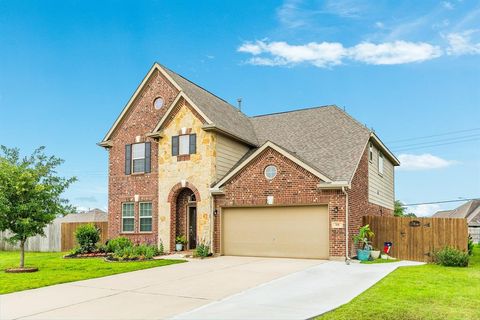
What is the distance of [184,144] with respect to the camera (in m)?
21.8

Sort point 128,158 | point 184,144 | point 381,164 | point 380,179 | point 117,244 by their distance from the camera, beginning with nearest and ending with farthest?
1. point 117,244
2. point 184,144
3. point 128,158
4. point 380,179
5. point 381,164

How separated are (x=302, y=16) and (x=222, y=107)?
9.06m

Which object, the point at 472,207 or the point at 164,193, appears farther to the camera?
the point at 472,207

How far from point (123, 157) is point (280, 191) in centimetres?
952

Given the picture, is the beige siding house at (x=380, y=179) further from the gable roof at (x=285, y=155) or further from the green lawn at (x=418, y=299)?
the green lawn at (x=418, y=299)

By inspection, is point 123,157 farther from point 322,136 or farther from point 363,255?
point 363,255

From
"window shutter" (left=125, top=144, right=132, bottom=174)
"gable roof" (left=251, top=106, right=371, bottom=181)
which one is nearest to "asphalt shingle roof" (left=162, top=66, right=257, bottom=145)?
"gable roof" (left=251, top=106, right=371, bottom=181)

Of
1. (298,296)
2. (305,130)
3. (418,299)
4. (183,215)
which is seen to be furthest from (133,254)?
(418,299)

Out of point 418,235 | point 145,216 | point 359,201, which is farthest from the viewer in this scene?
point 145,216

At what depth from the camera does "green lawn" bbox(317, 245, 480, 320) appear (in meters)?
8.48

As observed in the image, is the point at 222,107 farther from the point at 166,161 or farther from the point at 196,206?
the point at 196,206

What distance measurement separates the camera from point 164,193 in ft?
72.5

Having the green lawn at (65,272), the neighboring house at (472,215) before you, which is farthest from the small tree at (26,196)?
the neighboring house at (472,215)

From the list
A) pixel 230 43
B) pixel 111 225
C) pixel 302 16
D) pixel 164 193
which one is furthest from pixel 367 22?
pixel 111 225
